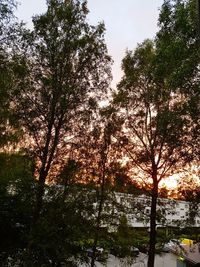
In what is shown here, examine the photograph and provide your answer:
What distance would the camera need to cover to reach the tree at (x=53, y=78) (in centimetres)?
1472

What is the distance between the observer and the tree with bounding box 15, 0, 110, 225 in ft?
48.3

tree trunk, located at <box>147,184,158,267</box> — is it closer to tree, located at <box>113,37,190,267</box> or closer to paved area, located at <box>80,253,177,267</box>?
tree, located at <box>113,37,190,267</box>

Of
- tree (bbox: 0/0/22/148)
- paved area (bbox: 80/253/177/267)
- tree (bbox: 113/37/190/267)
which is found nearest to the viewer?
tree (bbox: 0/0/22/148)

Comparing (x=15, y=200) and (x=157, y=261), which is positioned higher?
(x=15, y=200)

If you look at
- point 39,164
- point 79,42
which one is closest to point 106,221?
point 39,164

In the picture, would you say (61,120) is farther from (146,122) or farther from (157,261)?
(157,261)

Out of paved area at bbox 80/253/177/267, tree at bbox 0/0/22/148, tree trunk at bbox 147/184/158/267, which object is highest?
tree at bbox 0/0/22/148

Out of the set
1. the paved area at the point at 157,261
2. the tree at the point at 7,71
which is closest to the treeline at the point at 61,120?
the tree at the point at 7,71

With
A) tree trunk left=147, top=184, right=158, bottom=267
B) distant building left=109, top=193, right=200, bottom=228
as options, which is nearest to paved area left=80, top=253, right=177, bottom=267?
distant building left=109, top=193, right=200, bottom=228

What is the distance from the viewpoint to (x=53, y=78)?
48.5ft

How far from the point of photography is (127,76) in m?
20.3

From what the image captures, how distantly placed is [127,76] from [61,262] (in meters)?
10.9

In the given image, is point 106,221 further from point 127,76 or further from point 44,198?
point 127,76

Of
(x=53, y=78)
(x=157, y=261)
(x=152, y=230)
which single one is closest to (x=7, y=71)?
(x=53, y=78)
